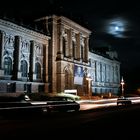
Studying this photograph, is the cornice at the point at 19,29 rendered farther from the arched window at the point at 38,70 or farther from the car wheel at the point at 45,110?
the car wheel at the point at 45,110

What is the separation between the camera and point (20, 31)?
50.9m

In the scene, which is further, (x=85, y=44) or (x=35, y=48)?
(x=85, y=44)

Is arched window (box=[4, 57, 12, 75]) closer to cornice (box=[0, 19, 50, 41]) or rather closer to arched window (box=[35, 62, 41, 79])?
cornice (box=[0, 19, 50, 41])

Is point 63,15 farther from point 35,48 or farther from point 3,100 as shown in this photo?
point 3,100

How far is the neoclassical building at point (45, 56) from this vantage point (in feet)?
159

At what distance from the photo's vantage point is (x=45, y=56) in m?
57.8

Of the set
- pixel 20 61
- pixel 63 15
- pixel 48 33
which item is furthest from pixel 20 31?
pixel 63 15

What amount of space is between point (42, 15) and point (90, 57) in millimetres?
23673

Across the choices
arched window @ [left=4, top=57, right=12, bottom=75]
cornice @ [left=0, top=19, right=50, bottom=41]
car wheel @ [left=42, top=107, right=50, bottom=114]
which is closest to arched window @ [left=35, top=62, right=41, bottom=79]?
cornice @ [left=0, top=19, right=50, bottom=41]

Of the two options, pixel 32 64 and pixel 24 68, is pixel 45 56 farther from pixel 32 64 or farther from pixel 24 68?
pixel 24 68

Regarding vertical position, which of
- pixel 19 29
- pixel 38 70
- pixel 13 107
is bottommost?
pixel 13 107

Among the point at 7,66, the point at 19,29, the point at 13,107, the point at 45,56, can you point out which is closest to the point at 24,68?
the point at 7,66

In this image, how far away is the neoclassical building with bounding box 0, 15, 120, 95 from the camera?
159 ft

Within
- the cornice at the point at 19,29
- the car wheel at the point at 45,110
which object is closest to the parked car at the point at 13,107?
the car wheel at the point at 45,110
